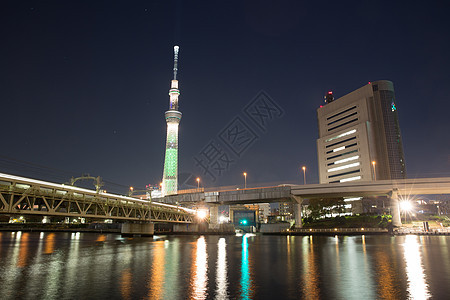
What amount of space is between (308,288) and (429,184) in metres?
87.1

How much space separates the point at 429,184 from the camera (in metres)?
83.3

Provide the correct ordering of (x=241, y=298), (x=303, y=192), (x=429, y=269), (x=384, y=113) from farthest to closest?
(x=384, y=113) < (x=303, y=192) < (x=429, y=269) < (x=241, y=298)

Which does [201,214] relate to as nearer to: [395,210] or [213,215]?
[213,215]

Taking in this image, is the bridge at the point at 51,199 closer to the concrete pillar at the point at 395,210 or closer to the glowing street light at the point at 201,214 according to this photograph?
the glowing street light at the point at 201,214

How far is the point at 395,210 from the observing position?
84500mm

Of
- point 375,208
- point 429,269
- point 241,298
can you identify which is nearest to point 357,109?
point 375,208

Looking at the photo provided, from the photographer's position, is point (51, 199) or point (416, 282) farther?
point (51, 199)

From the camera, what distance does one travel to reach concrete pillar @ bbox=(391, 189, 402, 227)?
273 ft

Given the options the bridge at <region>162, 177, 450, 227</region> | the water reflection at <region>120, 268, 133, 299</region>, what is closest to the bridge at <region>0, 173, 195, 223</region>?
the water reflection at <region>120, 268, 133, 299</region>

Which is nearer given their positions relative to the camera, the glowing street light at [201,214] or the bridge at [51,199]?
the bridge at [51,199]

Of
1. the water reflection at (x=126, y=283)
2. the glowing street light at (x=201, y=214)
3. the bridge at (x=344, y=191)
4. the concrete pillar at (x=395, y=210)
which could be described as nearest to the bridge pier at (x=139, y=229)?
the bridge at (x=344, y=191)

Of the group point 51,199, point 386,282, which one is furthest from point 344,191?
point 386,282

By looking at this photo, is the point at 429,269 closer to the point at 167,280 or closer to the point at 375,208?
the point at 167,280

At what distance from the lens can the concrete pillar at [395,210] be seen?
83.3 metres
